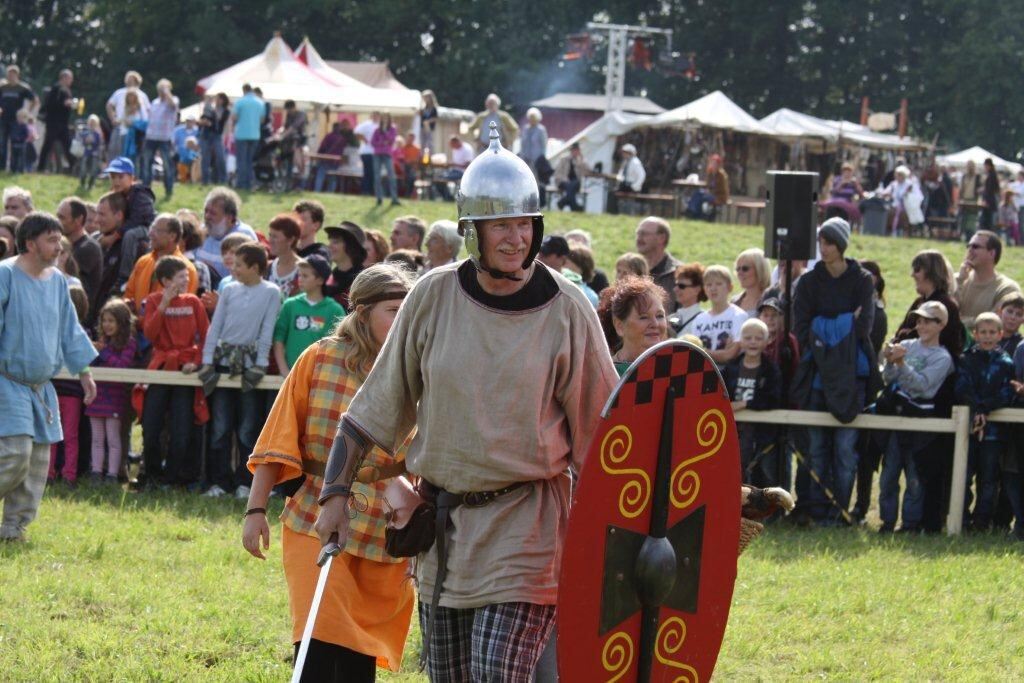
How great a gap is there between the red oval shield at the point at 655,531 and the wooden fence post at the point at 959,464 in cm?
592

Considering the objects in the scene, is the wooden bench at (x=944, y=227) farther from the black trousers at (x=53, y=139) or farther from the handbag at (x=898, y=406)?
the handbag at (x=898, y=406)

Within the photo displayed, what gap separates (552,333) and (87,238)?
8.31 m

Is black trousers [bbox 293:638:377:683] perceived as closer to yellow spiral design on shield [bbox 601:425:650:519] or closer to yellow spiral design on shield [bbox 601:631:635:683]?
yellow spiral design on shield [bbox 601:631:635:683]

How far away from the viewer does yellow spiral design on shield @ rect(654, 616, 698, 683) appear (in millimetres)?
4191

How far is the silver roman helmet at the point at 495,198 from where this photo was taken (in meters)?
4.24

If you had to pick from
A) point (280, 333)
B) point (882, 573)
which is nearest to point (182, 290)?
point (280, 333)

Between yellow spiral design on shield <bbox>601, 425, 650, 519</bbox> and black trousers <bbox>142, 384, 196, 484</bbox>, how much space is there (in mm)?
7023

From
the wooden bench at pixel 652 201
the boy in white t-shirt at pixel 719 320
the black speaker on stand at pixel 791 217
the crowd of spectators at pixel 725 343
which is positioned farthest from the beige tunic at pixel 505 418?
the wooden bench at pixel 652 201

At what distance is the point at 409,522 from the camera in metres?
4.36

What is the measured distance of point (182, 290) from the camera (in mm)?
10672

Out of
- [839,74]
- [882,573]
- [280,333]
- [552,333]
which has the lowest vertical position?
[882,573]

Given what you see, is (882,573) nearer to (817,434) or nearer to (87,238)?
(817,434)

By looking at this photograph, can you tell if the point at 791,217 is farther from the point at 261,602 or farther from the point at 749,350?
the point at 261,602

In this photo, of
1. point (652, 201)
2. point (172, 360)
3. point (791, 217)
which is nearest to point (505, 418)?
point (172, 360)
